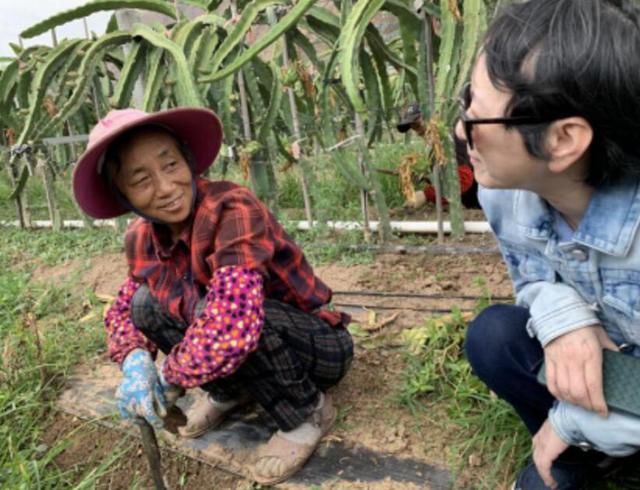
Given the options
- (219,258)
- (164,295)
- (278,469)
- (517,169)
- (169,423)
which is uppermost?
(517,169)

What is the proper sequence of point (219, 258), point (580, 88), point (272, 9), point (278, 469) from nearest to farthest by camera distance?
point (580, 88)
point (219, 258)
point (278, 469)
point (272, 9)

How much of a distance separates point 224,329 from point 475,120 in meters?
0.62

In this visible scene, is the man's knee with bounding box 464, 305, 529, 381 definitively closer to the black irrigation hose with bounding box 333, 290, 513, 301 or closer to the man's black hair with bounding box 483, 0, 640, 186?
the man's black hair with bounding box 483, 0, 640, 186

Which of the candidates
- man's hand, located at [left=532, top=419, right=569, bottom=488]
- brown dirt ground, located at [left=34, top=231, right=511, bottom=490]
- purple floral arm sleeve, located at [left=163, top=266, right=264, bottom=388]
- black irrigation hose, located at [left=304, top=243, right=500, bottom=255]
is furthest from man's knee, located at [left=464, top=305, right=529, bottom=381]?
black irrigation hose, located at [left=304, top=243, right=500, bottom=255]

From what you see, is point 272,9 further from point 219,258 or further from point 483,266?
point 219,258

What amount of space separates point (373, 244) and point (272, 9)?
104 centimetres

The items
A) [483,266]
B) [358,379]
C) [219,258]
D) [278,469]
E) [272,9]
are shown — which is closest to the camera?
[219,258]

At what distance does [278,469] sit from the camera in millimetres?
1301

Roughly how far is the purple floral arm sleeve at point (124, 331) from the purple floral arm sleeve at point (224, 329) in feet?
0.85

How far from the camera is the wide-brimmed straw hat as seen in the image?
3.81ft

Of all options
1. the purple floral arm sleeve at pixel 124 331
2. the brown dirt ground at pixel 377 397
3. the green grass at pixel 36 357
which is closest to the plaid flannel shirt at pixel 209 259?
the purple floral arm sleeve at pixel 124 331

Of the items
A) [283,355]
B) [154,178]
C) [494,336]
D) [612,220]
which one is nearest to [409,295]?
[283,355]

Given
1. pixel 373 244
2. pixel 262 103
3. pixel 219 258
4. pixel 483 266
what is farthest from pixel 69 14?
pixel 483 266

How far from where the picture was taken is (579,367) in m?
0.88
